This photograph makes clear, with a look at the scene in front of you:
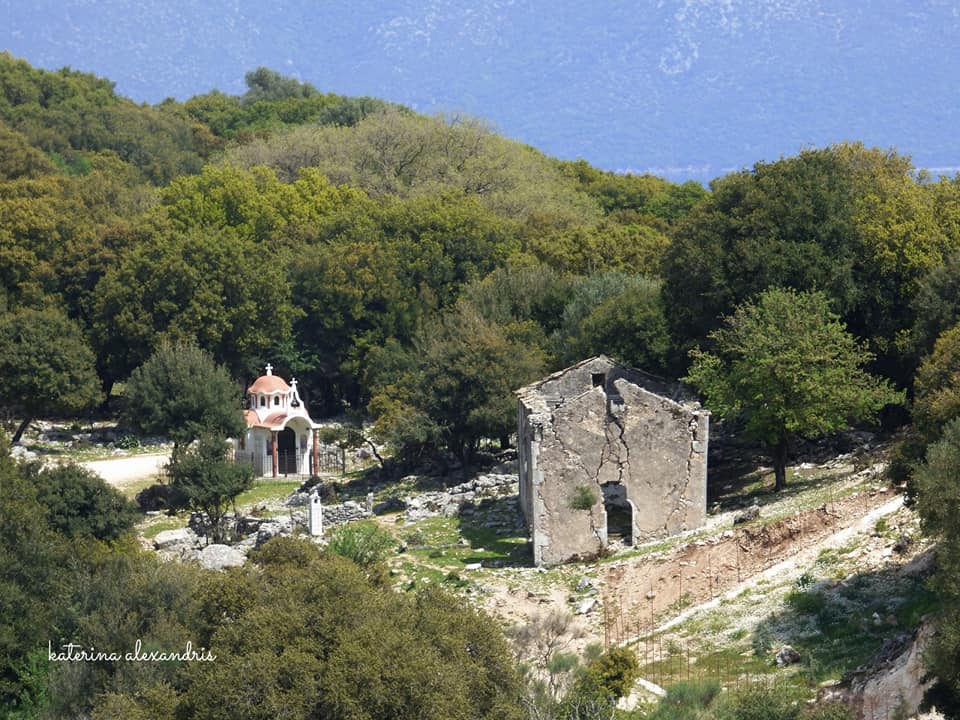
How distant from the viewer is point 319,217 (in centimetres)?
9181

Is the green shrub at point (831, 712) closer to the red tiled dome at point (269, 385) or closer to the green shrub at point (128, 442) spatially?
the red tiled dome at point (269, 385)

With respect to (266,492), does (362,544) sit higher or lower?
higher

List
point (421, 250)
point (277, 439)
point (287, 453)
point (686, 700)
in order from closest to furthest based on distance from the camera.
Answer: point (686, 700)
point (277, 439)
point (287, 453)
point (421, 250)

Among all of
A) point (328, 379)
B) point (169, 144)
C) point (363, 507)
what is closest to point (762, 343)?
point (363, 507)

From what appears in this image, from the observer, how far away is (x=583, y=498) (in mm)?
45094

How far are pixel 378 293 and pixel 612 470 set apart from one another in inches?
1326

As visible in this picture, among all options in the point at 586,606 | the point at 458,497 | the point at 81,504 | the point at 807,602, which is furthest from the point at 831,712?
the point at 458,497

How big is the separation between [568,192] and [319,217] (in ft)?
59.7

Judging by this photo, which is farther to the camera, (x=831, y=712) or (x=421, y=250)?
(x=421, y=250)

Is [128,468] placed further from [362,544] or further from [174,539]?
[362,544]

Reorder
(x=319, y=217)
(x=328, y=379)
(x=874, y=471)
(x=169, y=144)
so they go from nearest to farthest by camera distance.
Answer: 1. (x=874, y=471)
2. (x=328, y=379)
3. (x=319, y=217)
4. (x=169, y=144)

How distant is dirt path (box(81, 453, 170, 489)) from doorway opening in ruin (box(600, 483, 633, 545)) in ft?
73.4

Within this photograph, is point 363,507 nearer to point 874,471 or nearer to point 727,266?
point 727,266

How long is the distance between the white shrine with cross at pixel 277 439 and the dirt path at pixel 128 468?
3157 millimetres
